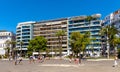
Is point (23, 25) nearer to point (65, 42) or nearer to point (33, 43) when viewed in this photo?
point (65, 42)

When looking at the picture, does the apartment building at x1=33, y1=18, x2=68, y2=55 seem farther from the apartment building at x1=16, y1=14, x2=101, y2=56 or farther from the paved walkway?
the paved walkway

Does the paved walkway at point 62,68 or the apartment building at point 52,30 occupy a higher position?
the apartment building at point 52,30

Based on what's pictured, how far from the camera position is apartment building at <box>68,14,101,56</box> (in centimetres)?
15762

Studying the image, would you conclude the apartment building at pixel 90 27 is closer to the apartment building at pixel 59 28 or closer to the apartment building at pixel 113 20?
the apartment building at pixel 59 28

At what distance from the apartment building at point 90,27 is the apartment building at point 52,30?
7.06 meters

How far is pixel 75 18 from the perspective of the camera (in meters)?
169

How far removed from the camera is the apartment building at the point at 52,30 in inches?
6895

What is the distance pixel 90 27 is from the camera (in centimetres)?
16200

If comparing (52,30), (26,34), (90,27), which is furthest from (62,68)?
(26,34)

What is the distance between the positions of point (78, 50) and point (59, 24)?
225ft

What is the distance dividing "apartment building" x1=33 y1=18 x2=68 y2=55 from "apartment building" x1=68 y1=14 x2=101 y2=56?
23.1 ft

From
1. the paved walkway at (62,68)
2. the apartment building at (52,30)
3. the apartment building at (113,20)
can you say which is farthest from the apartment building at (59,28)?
the paved walkway at (62,68)

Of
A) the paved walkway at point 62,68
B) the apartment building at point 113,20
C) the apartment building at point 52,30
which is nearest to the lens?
the paved walkway at point 62,68

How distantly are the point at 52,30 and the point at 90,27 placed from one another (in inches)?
1171
